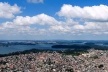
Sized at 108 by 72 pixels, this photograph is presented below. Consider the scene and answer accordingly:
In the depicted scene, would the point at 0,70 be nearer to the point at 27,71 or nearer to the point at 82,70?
the point at 27,71

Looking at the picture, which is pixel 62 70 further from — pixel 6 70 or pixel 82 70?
pixel 6 70

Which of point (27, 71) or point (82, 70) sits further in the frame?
point (82, 70)

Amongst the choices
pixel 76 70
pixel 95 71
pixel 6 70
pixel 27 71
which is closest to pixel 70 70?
pixel 76 70

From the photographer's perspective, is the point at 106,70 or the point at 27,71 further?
the point at 106,70

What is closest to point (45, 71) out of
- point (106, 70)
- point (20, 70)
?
point (20, 70)

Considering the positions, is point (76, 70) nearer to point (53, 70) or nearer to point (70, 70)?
point (70, 70)

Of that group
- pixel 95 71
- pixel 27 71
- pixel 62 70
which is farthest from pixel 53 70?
pixel 95 71

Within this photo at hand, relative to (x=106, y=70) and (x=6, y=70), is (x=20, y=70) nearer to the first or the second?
(x=6, y=70)
